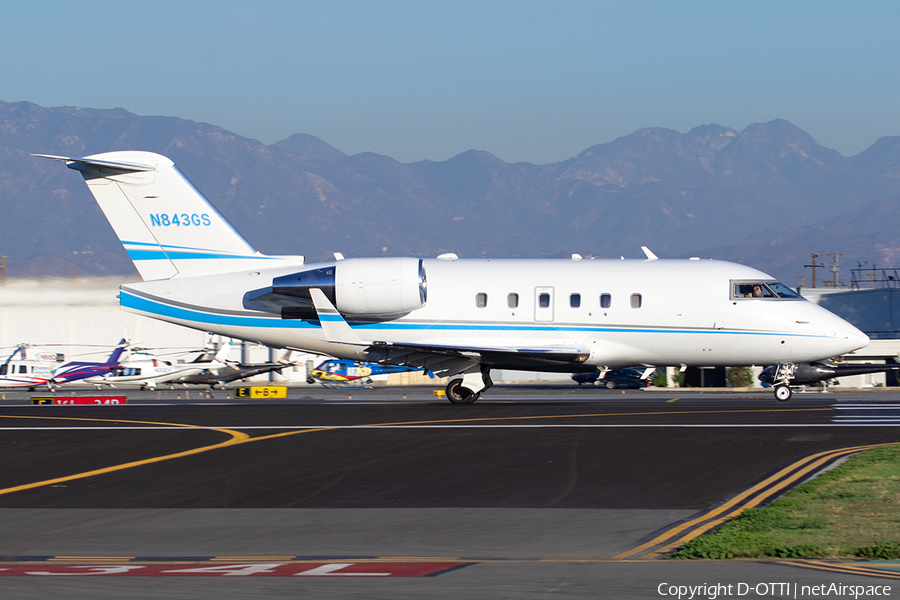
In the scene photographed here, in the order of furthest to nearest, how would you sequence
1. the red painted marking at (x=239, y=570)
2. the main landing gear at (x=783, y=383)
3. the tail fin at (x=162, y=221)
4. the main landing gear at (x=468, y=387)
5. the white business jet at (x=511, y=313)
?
the main landing gear at (x=783, y=383) → the tail fin at (x=162, y=221) → the main landing gear at (x=468, y=387) → the white business jet at (x=511, y=313) → the red painted marking at (x=239, y=570)

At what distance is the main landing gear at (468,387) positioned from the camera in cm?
2966

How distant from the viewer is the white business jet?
28.3 metres

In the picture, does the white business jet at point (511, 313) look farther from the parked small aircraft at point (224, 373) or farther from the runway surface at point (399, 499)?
the parked small aircraft at point (224, 373)

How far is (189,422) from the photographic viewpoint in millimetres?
24953

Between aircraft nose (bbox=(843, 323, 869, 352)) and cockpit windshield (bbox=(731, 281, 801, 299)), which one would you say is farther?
cockpit windshield (bbox=(731, 281, 801, 299))

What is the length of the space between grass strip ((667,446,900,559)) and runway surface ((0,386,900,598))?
40 cm

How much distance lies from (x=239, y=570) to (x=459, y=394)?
67.5 feet

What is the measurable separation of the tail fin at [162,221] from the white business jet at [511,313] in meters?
0.39

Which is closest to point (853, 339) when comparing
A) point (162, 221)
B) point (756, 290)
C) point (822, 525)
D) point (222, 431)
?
point (756, 290)

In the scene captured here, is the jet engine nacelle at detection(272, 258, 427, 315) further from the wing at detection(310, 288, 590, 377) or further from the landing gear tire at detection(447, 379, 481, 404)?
the landing gear tire at detection(447, 379, 481, 404)

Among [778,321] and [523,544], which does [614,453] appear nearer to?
[523,544]

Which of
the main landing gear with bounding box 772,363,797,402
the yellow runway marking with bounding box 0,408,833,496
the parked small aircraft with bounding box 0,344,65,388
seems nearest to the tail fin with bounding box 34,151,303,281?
the yellow runway marking with bounding box 0,408,833,496

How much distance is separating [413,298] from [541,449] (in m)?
10.9

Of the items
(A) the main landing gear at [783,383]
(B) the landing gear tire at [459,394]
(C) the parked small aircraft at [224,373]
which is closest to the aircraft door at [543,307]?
(B) the landing gear tire at [459,394]
